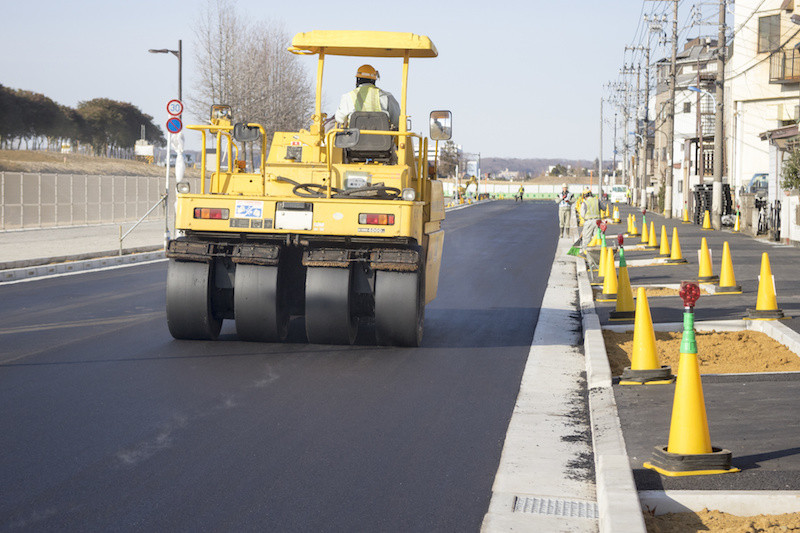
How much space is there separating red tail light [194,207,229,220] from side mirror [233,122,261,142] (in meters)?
0.80

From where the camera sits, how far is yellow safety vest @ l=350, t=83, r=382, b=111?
11227 mm

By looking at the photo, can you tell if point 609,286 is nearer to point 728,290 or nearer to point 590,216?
point 728,290

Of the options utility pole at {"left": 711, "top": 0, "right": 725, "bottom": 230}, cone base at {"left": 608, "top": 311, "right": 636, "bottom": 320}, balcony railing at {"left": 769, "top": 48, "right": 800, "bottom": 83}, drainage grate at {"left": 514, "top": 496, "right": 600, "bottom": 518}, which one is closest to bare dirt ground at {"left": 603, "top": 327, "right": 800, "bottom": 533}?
drainage grate at {"left": 514, "top": 496, "right": 600, "bottom": 518}

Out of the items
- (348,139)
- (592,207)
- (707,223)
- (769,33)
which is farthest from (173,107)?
(769,33)

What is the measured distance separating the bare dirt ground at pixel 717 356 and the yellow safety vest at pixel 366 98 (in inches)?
149

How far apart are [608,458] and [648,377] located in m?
2.87

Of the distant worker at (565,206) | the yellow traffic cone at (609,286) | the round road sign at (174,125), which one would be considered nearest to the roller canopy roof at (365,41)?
the yellow traffic cone at (609,286)

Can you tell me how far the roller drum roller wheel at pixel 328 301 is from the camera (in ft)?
33.1

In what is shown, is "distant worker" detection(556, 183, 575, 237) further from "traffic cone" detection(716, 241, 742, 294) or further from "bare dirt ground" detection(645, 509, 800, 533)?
"bare dirt ground" detection(645, 509, 800, 533)

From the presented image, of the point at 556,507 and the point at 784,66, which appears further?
the point at 784,66

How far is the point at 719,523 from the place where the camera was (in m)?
4.93

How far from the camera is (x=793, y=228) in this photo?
93.7 ft

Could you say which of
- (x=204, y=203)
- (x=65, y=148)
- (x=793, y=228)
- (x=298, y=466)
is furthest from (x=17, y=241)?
(x=65, y=148)

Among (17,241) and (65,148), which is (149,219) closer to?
(17,241)
